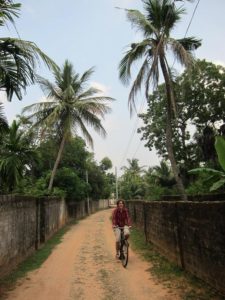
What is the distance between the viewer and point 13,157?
58.0 ft

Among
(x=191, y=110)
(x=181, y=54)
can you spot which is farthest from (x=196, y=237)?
(x=191, y=110)

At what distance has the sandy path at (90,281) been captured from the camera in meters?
6.72

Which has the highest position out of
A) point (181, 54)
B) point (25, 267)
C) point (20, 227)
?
point (181, 54)

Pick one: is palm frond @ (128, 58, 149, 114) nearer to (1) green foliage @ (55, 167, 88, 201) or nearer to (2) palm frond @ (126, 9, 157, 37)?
(2) palm frond @ (126, 9, 157, 37)

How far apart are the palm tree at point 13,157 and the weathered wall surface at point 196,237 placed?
28.8ft

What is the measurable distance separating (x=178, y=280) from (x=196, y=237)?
1.01 m

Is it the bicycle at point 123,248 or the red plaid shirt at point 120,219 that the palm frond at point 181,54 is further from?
the bicycle at point 123,248

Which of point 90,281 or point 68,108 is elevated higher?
point 68,108

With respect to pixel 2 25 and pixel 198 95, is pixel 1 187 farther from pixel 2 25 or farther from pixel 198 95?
pixel 198 95

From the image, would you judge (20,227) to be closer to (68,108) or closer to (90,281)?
(90,281)

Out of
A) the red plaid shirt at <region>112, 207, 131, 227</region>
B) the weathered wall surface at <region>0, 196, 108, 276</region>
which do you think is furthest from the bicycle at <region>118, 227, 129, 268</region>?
the weathered wall surface at <region>0, 196, 108, 276</region>

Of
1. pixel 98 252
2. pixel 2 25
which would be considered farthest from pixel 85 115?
pixel 2 25

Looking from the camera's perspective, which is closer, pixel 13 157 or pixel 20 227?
pixel 20 227

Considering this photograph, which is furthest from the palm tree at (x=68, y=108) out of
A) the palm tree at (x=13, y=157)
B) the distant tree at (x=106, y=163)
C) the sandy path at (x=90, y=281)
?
the distant tree at (x=106, y=163)
